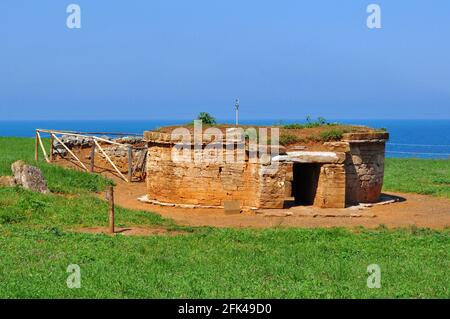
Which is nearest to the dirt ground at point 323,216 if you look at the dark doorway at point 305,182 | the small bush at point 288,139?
the dark doorway at point 305,182

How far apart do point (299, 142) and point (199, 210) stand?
407cm

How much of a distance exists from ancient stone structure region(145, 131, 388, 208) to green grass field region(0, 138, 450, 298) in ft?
9.75

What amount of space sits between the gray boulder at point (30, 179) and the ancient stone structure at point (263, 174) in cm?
363

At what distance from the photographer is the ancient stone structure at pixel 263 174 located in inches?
781

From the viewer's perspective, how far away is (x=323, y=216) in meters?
19.2

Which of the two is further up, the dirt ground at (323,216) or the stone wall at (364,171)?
the stone wall at (364,171)

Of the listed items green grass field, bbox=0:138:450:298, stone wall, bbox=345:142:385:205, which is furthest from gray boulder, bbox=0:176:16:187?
stone wall, bbox=345:142:385:205

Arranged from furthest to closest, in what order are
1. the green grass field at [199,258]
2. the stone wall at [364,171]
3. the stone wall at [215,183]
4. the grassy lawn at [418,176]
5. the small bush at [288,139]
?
the grassy lawn at [418,176] → the small bush at [288,139] → the stone wall at [364,171] → the stone wall at [215,183] → the green grass field at [199,258]

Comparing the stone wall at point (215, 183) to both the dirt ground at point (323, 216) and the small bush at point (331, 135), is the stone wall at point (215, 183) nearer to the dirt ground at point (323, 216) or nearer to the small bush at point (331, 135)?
the dirt ground at point (323, 216)

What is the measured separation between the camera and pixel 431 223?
17844 millimetres

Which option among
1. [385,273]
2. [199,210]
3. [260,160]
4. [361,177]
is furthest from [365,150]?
[385,273]

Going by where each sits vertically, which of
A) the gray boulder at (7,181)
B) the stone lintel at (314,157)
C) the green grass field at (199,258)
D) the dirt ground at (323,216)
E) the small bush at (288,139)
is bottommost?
the dirt ground at (323,216)

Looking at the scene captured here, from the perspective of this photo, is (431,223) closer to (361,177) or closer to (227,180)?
(361,177)

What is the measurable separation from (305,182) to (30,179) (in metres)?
8.98
